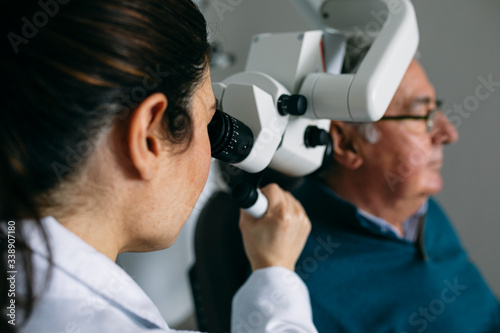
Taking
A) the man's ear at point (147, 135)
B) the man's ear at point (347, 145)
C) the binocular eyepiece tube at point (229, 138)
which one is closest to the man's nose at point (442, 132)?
the man's ear at point (347, 145)

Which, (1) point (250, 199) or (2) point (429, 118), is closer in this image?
(1) point (250, 199)

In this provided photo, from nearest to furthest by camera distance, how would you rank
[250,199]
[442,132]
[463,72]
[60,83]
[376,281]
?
[60,83] → [250,199] → [376,281] → [442,132] → [463,72]

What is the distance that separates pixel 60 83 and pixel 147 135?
11 centimetres

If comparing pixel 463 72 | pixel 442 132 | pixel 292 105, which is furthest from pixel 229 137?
pixel 463 72

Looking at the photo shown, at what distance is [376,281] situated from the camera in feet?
3.42

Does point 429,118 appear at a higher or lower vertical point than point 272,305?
higher

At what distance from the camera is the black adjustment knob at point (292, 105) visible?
2.19ft

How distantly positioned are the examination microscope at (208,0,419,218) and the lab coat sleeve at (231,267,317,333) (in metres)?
A: 0.13

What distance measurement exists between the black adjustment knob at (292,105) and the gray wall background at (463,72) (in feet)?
2.76

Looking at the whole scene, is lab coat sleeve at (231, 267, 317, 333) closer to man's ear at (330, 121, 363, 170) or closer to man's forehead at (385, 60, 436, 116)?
man's ear at (330, 121, 363, 170)

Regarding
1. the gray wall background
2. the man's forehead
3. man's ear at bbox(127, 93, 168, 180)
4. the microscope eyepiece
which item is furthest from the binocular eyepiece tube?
the gray wall background

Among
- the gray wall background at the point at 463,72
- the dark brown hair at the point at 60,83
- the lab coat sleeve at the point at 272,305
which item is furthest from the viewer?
the gray wall background at the point at 463,72

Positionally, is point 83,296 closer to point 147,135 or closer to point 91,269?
point 91,269

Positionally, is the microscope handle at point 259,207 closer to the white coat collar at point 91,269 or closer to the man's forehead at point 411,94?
the white coat collar at point 91,269
